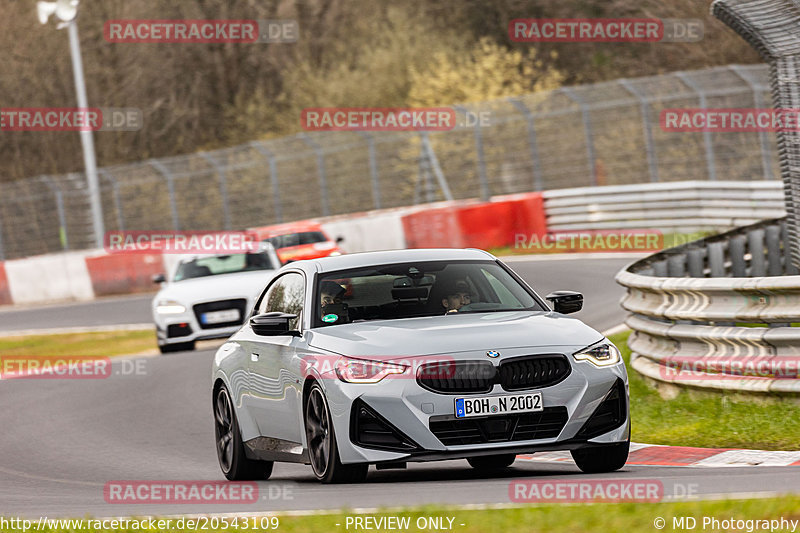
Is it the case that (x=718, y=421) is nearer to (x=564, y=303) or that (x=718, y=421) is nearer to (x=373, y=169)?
(x=564, y=303)

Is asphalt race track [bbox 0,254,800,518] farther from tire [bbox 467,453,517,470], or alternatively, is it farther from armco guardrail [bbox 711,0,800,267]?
armco guardrail [bbox 711,0,800,267]

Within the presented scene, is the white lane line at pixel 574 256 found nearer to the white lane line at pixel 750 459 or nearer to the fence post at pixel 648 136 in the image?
the fence post at pixel 648 136

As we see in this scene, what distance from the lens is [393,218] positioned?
1252 inches

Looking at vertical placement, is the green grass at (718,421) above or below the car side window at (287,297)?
below

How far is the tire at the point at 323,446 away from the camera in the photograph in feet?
28.6

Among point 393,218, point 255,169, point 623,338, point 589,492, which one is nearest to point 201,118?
point 255,169

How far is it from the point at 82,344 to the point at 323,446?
1756cm

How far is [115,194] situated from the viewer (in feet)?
120

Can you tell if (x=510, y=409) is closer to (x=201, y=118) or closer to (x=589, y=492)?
(x=589, y=492)

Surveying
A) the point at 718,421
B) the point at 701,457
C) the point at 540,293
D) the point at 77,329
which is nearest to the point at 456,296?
the point at 701,457

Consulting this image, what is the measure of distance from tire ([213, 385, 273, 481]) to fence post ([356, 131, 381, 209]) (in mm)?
24364

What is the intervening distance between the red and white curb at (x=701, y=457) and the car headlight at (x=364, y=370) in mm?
2018

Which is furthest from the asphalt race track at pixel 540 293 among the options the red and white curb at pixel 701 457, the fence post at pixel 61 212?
the red and white curb at pixel 701 457

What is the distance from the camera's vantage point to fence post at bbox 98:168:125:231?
36281 mm
